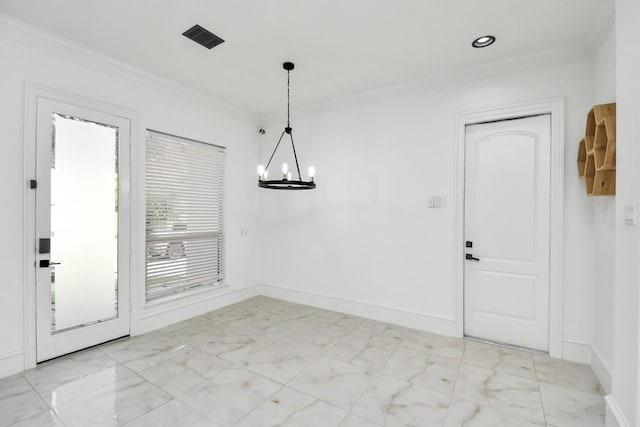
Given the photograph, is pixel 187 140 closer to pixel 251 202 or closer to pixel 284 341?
pixel 251 202

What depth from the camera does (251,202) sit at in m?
4.87

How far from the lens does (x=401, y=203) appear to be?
3.71 meters

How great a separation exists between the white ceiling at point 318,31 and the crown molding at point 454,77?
0.24 feet

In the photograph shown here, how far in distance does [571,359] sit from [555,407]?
93 centimetres

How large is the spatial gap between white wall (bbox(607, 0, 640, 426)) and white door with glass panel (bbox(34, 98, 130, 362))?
412 centimetres

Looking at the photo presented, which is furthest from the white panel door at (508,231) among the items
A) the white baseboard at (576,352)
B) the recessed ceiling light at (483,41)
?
the recessed ceiling light at (483,41)

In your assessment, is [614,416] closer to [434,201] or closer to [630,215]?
[630,215]

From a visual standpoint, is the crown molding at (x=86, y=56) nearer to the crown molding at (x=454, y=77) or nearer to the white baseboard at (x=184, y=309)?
the crown molding at (x=454, y=77)

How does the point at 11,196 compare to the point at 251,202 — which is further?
the point at 251,202

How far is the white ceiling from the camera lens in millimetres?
2293

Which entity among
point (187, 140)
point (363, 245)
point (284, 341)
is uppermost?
point (187, 140)

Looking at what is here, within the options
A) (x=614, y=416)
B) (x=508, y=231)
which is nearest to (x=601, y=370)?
(x=614, y=416)

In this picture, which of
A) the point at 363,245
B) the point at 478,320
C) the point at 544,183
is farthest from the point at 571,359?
the point at 363,245

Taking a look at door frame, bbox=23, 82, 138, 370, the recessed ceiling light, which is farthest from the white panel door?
door frame, bbox=23, 82, 138, 370
